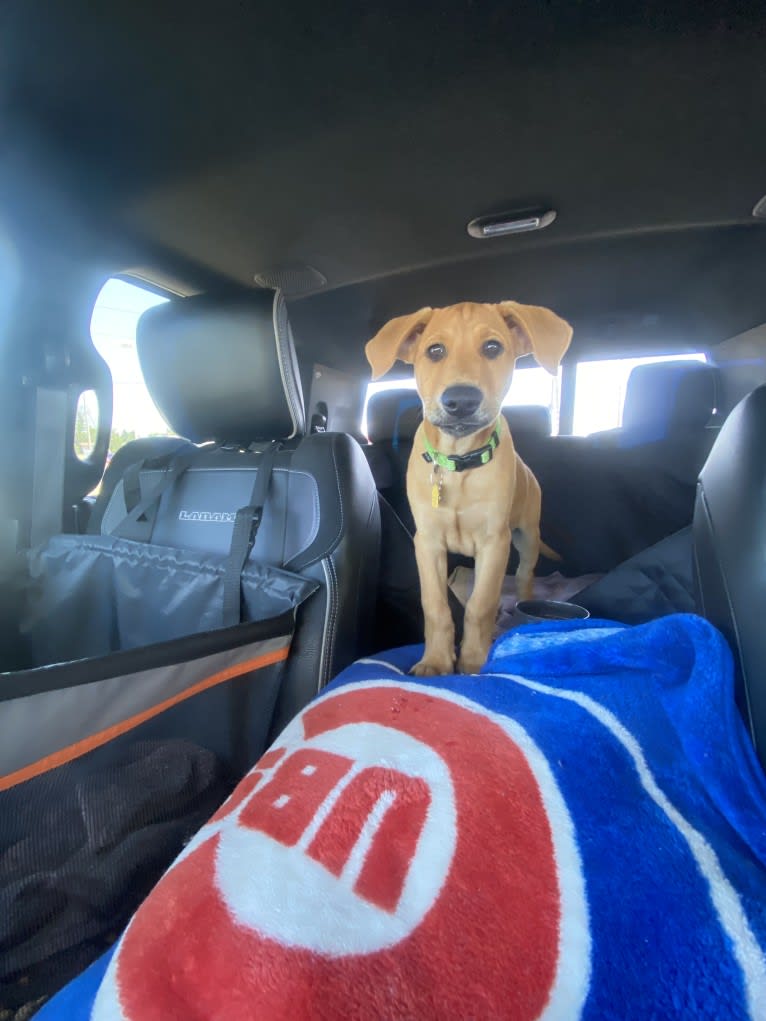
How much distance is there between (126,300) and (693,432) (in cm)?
275

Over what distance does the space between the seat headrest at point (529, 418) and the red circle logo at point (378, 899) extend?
8.47ft

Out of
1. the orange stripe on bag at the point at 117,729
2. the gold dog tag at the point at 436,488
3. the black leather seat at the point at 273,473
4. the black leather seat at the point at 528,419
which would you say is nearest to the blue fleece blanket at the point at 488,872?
the orange stripe on bag at the point at 117,729

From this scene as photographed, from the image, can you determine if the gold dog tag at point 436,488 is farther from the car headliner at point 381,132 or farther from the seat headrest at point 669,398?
the seat headrest at point 669,398

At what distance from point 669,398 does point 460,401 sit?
168cm

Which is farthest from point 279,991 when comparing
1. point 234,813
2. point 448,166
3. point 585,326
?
point 585,326

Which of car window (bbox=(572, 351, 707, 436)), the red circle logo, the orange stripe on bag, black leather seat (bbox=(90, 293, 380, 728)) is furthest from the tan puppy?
car window (bbox=(572, 351, 707, 436))

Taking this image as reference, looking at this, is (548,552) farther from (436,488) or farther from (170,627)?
(170,627)

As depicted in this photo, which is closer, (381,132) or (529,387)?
(381,132)

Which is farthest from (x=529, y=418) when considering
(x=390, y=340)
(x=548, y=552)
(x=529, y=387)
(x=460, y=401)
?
(x=460, y=401)

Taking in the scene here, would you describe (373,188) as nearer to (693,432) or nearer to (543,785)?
(693,432)

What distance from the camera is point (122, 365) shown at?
2234 millimetres

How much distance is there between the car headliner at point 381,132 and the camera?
1294 mm

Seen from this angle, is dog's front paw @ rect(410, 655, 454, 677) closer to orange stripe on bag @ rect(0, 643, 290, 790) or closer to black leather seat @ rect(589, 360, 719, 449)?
orange stripe on bag @ rect(0, 643, 290, 790)

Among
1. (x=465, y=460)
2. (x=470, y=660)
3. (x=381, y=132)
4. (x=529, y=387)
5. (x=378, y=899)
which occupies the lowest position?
(x=470, y=660)
